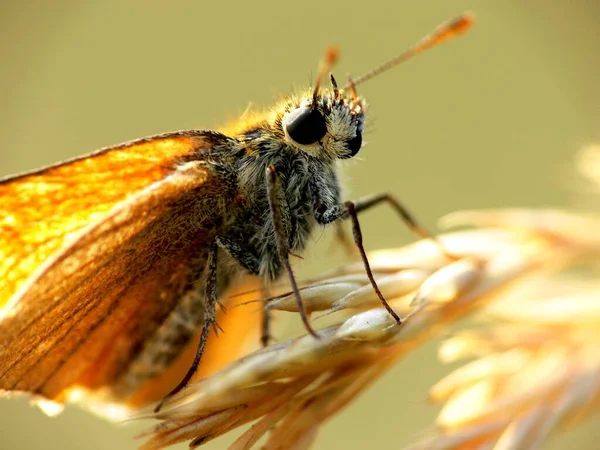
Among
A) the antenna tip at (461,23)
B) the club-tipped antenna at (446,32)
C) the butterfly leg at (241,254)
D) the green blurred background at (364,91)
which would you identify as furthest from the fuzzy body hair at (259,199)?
the green blurred background at (364,91)

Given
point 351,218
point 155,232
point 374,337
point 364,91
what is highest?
point 364,91

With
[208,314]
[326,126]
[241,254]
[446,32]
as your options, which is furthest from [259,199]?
[446,32]

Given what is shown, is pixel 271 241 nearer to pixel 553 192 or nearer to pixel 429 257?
pixel 429 257

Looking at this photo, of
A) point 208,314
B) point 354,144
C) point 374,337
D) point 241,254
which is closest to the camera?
point 374,337

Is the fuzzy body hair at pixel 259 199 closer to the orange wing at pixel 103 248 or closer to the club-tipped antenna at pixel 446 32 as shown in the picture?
the orange wing at pixel 103 248

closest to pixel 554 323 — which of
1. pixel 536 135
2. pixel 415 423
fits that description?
pixel 415 423

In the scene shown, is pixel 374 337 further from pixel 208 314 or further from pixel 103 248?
pixel 103 248

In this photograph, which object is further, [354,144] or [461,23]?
[354,144]

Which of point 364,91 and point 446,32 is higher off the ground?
point 364,91
